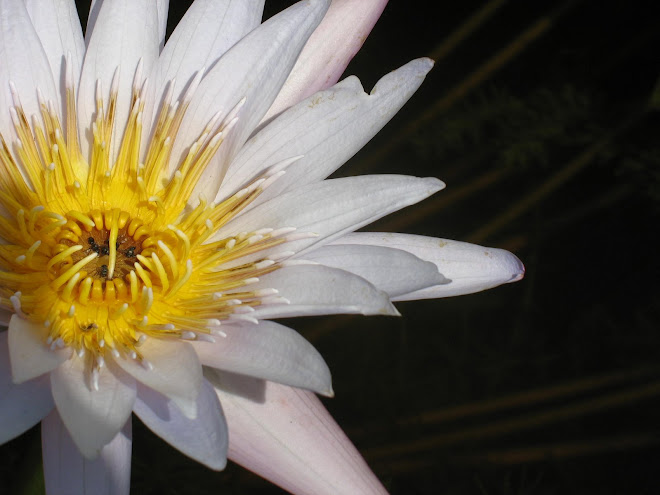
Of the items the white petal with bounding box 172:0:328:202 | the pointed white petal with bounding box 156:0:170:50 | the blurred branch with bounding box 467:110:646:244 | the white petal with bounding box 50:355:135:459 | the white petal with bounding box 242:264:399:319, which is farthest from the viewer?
the blurred branch with bounding box 467:110:646:244

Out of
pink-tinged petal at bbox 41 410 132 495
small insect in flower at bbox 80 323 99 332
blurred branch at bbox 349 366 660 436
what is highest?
small insect in flower at bbox 80 323 99 332

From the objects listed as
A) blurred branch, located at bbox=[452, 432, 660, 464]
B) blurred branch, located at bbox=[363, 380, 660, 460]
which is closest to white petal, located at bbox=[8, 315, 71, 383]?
blurred branch, located at bbox=[363, 380, 660, 460]

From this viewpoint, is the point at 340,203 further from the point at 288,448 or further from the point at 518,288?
the point at 518,288

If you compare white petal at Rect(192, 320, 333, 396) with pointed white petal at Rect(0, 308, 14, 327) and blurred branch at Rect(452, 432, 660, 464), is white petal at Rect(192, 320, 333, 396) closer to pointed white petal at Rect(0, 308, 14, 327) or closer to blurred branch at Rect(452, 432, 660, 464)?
pointed white petal at Rect(0, 308, 14, 327)

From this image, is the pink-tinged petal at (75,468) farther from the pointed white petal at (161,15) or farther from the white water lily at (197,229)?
the pointed white petal at (161,15)

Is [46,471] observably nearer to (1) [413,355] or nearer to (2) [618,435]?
(1) [413,355]

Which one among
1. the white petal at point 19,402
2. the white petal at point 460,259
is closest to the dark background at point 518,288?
the white petal at point 460,259

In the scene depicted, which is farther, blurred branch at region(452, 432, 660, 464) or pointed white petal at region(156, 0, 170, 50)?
blurred branch at region(452, 432, 660, 464)
